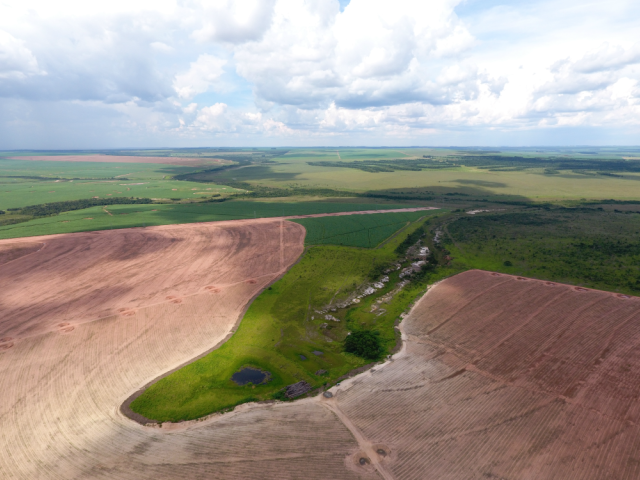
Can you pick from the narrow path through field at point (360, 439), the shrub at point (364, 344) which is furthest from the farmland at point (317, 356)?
the shrub at point (364, 344)

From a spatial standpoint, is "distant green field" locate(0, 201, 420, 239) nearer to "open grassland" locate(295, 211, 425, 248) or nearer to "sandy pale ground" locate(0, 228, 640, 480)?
"open grassland" locate(295, 211, 425, 248)

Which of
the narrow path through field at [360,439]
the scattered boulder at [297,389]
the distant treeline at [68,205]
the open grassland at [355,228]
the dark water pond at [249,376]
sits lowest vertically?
the narrow path through field at [360,439]

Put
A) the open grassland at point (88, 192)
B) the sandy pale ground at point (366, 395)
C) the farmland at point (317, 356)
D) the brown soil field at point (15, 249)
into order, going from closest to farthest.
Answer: the sandy pale ground at point (366, 395) → the farmland at point (317, 356) → the brown soil field at point (15, 249) → the open grassland at point (88, 192)

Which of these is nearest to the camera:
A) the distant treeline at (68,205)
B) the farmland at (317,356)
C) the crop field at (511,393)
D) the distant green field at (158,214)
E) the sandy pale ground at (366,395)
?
the crop field at (511,393)

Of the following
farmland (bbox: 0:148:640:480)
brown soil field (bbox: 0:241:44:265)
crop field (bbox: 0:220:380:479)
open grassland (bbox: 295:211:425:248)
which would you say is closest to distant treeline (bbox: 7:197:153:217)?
farmland (bbox: 0:148:640:480)

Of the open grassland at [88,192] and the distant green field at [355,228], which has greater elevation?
the open grassland at [88,192]

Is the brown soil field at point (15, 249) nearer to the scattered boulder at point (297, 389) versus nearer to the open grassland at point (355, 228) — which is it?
the open grassland at point (355, 228)
